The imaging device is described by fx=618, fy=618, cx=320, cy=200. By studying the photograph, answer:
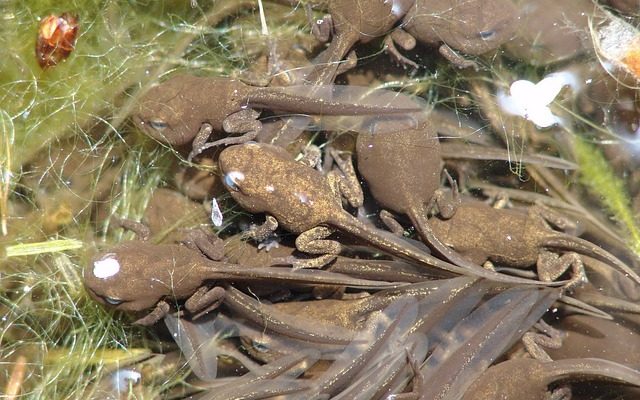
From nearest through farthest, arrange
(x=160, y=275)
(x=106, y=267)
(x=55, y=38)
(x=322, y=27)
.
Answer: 1. (x=106, y=267)
2. (x=160, y=275)
3. (x=55, y=38)
4. (x=322, y=27)

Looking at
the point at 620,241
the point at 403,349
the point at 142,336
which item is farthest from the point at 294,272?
the point at 620,241

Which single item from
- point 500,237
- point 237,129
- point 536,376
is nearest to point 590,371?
point 536,376

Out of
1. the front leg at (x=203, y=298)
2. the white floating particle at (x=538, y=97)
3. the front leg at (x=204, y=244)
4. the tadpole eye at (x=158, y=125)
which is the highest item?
the white floating particle at (x=538, y=97)

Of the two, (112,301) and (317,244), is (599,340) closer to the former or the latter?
(317,244)

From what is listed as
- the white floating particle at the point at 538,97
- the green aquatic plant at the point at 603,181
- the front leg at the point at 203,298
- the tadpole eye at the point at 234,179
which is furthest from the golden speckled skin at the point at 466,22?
the front leg at the point at 203,298

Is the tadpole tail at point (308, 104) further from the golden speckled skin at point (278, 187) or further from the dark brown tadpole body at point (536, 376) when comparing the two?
the dark brown tadpole body at point (536, 376)

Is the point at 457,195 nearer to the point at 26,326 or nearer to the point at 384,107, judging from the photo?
the point at 384,107
